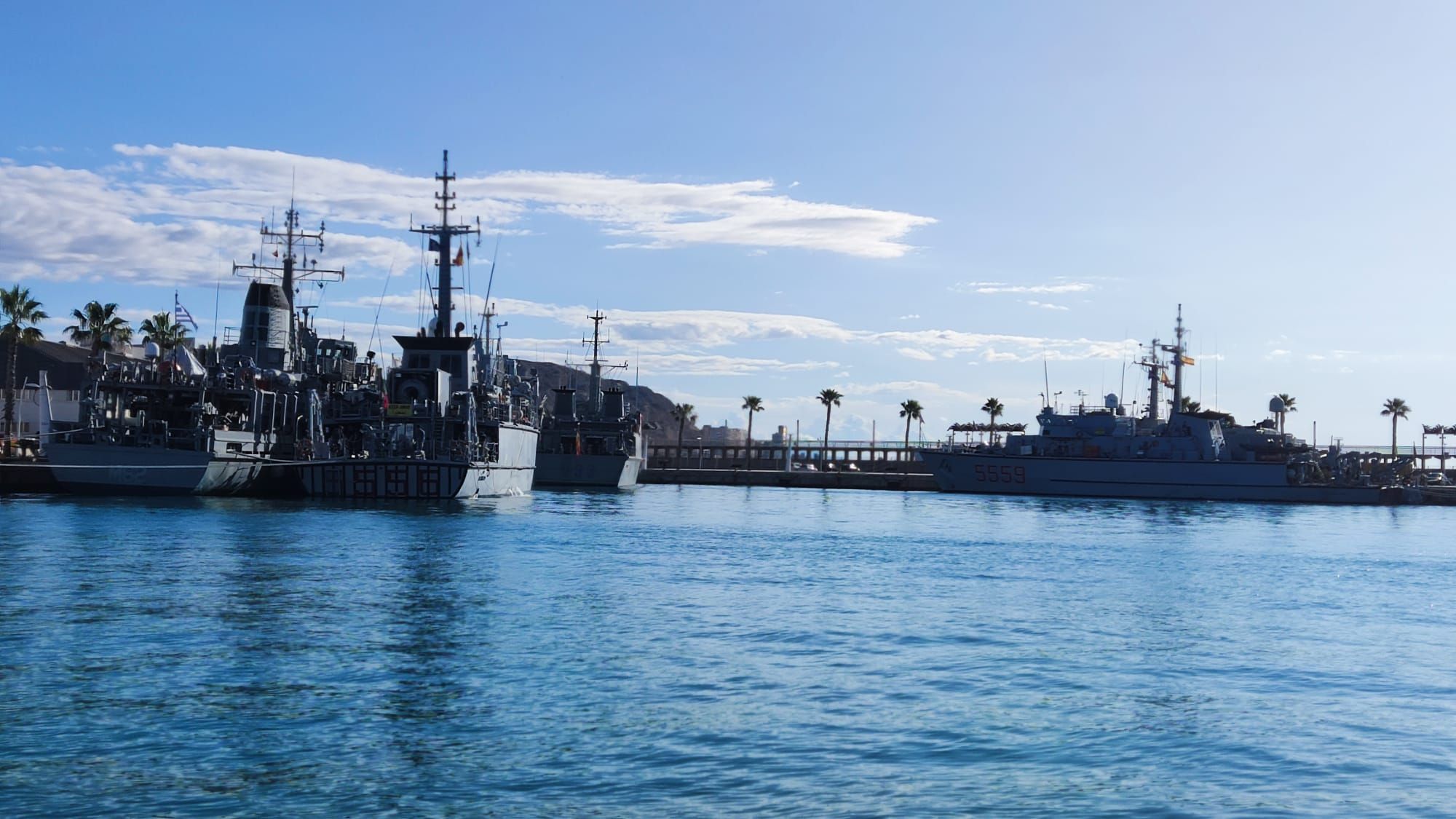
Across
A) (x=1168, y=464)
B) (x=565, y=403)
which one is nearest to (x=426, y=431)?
(x=565, y=403)

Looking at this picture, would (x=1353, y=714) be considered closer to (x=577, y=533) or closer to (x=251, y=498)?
(x=577, y=533)

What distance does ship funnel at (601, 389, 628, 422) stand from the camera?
101562mm

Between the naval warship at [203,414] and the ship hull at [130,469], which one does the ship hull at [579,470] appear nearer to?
the naval warship at [203,414]

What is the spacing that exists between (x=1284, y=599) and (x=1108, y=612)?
Result: 22.4 ft

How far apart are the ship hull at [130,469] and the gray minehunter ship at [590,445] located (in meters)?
41.5

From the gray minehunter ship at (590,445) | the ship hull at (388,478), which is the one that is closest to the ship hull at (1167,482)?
the gray minehunter ship at (590,445)

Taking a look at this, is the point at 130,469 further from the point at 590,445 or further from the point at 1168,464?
the point at 1168,464

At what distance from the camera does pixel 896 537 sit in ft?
168

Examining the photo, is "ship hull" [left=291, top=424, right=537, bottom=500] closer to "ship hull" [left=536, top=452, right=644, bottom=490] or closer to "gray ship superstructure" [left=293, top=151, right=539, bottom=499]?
"gray ship superstructure" [left=293, top=151, right=539, bottom=499]

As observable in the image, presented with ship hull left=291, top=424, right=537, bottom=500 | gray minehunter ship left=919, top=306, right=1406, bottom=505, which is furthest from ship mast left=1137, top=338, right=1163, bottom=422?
ship hull left=291, top=424, right=537, bottom=500

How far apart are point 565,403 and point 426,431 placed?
138 feet

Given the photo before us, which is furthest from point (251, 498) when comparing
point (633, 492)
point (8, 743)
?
point (8, 743)

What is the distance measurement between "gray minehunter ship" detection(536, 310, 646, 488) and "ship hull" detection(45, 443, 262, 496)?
4152 cm

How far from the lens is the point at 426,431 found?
6316 cm
